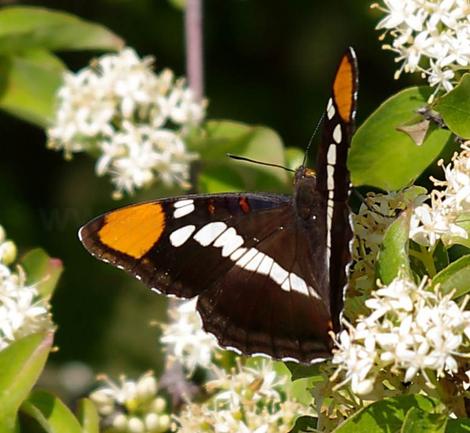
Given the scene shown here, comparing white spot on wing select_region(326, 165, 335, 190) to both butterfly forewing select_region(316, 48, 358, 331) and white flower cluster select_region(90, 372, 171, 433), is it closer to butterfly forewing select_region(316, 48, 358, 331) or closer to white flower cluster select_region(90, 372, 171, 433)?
butterfly forewing select_region(316, 48, 358, 331)

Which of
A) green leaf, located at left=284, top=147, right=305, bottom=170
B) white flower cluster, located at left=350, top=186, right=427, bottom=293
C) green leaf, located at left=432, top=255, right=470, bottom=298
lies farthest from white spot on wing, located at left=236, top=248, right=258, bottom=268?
green leaf, located at left=284, top=147, right=305, bottom=170

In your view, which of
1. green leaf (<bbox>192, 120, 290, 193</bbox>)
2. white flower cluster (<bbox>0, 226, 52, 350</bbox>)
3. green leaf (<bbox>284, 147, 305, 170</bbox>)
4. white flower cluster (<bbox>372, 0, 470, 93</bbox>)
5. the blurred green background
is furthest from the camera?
the blurred green background

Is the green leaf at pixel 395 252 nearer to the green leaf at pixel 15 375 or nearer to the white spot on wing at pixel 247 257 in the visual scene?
the white spot on wing at pixel 247 257

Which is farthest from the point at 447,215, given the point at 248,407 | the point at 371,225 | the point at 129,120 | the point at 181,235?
the point at 129,120

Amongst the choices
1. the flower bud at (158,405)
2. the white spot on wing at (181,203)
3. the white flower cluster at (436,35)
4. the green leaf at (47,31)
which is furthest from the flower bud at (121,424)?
the green leaf at (47,31)

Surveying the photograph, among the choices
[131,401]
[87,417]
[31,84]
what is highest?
[31,84]

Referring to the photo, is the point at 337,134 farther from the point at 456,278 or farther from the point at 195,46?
the point at 195,46
